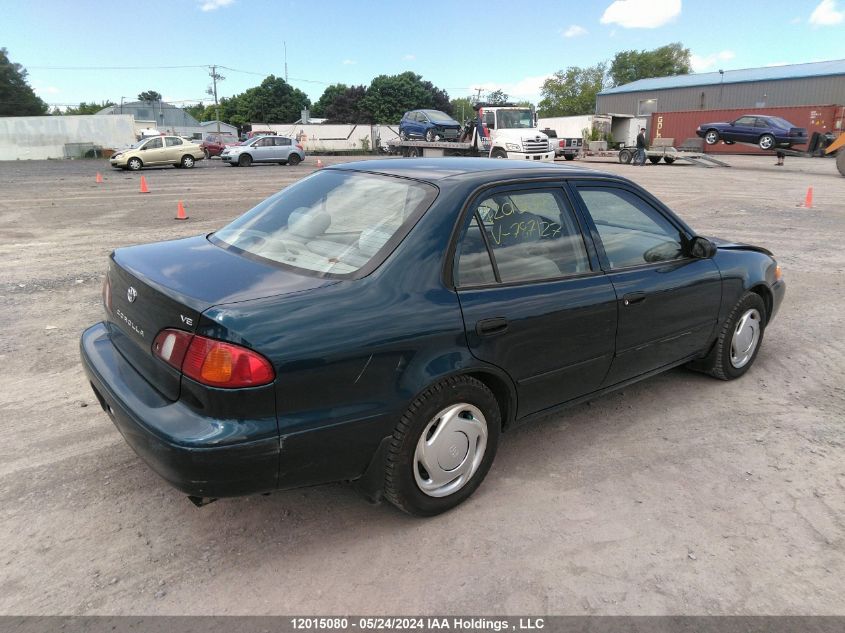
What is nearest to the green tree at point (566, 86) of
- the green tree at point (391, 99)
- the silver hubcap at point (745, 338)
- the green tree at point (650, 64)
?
the green tree at point (650, 64)

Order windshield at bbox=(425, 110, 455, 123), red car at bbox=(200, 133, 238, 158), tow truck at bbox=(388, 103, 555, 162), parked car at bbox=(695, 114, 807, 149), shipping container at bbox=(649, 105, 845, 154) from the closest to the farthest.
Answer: tow truck at bbox=(388, 103, 555, 162), parked car at bbox=(695, 114, 807, 149), windshield at bbox=(425, 110, 455, 123), shipping container at bbox=(649, 105, 845, 154), red car at bbox=(200, 133, 238, 158)

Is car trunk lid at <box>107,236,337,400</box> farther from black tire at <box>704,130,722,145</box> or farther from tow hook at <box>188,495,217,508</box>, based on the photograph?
black tire at <box>704,130,722,145</box>

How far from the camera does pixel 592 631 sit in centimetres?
220

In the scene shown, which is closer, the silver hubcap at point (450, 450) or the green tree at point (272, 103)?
the silver hubcap at point (450, 450)

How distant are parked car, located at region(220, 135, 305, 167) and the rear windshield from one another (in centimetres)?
2912

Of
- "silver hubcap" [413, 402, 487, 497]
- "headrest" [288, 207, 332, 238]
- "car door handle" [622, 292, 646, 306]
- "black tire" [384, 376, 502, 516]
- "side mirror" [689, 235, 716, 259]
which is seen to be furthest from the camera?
"side mirror" [689, 235, 716, 259]

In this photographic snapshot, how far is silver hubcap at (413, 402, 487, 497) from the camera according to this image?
2686mm

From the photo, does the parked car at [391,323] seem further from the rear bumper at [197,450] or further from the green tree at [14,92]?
the green tree at [14,92]

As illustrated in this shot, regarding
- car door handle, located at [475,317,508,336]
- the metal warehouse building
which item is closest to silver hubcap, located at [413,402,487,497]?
car door handle, located at [475,317,508,336]

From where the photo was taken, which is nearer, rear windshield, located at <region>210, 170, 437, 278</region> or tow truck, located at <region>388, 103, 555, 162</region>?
rear windshield, located at <region>210, 170, 437, 278</region>

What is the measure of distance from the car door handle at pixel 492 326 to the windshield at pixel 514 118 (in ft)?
80.2

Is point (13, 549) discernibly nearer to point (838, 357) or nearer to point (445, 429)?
point (445, 429)

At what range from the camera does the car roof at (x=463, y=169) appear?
307 cm

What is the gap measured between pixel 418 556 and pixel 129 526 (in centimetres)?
130
